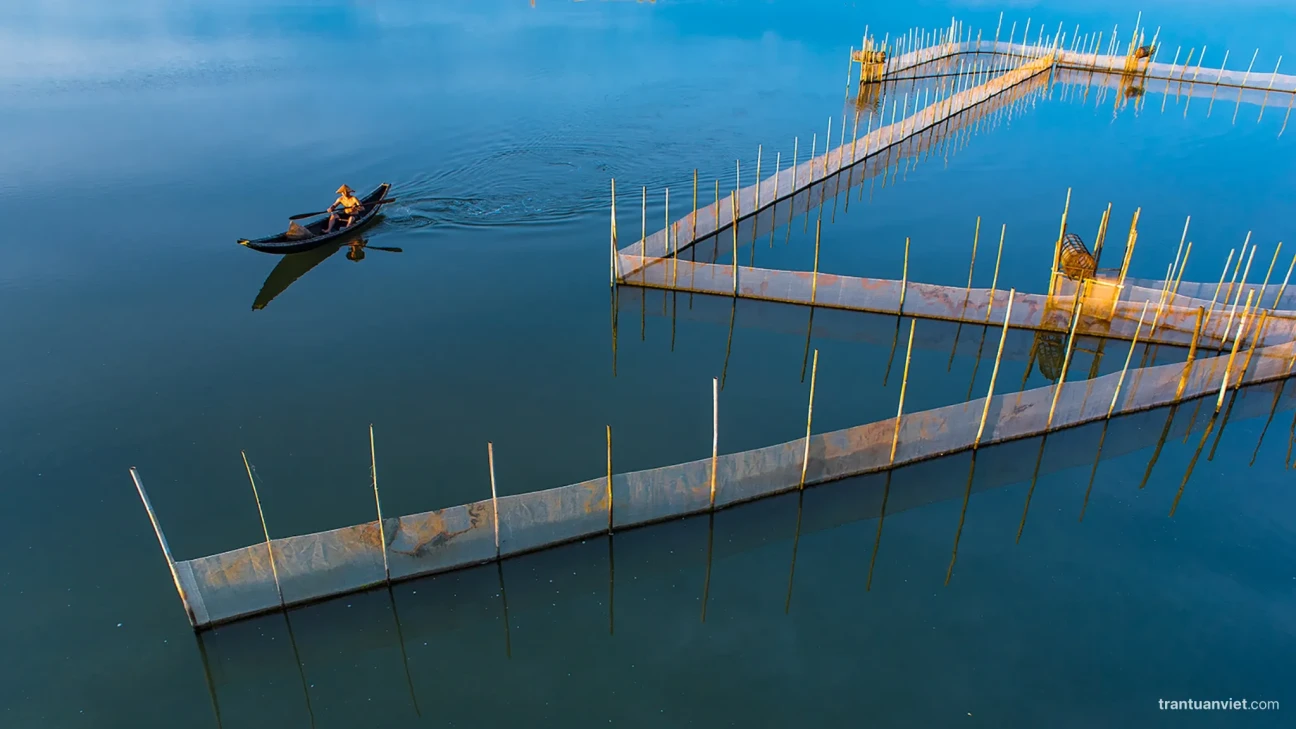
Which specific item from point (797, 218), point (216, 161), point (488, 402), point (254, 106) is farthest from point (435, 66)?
point (488, 402)

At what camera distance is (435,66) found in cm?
3894

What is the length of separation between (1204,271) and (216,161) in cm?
2831

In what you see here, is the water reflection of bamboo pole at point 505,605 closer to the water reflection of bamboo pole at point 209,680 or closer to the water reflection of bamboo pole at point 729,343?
the water reflection of bamboo pole at point 209,680

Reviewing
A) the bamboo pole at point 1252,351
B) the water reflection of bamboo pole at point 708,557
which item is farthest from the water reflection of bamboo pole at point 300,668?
the bamboo pole at point 1252,351

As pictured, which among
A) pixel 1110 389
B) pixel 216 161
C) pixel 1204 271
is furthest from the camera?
pixel 216 161

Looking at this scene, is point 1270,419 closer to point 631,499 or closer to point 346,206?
point 631,499

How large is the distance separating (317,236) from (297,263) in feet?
4.08

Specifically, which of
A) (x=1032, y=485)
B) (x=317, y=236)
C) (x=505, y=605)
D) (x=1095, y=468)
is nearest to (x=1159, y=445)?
(x=1095, y=468)

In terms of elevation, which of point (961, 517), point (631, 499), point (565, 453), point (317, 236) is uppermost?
point (317, 236)

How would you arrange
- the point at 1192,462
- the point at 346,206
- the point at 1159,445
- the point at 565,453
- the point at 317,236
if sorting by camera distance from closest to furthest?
the point at 565,453
the point at 1192,462
the point at 1159,445
the point at 317,236
the point at 346,206

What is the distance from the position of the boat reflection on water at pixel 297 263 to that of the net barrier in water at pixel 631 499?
9905mm

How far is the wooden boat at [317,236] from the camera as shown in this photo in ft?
59.2

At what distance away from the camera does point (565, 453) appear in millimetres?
12570

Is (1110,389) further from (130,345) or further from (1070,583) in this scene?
(130,345)
